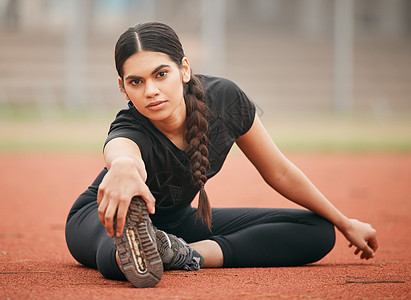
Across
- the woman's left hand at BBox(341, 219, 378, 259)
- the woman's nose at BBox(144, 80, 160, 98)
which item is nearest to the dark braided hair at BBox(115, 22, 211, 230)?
the woman's nose at BBox(144, 80, 160, 98)

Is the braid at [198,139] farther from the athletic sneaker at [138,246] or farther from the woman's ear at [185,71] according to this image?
the athletic sneaker at [138,246]

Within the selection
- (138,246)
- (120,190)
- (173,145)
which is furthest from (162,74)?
(138,246)

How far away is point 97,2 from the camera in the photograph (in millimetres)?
29141

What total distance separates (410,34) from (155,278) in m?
28.2

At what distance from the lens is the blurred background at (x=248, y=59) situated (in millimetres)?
19578

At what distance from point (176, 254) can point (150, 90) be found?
2.29ft

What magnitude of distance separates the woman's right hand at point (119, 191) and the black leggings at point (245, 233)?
2.16 ft

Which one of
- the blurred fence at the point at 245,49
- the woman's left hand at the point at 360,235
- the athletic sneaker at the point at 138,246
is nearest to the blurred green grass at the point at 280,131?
the blurred fence at the point at 245,49

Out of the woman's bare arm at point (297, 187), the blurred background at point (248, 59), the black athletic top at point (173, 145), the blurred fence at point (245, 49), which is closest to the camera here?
the black athletic top at point (173, 145)

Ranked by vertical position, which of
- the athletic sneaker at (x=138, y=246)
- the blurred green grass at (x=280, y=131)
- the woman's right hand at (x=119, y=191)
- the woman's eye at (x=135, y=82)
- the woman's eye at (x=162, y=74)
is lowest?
the blurred green grass at (x=280, y=131)

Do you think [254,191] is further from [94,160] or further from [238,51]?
[238,51]

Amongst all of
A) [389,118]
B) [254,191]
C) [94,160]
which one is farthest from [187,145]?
[389,118]

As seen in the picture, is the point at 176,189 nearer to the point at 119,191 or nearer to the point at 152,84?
the point at 152,84

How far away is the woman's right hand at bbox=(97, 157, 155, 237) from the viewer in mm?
2357
